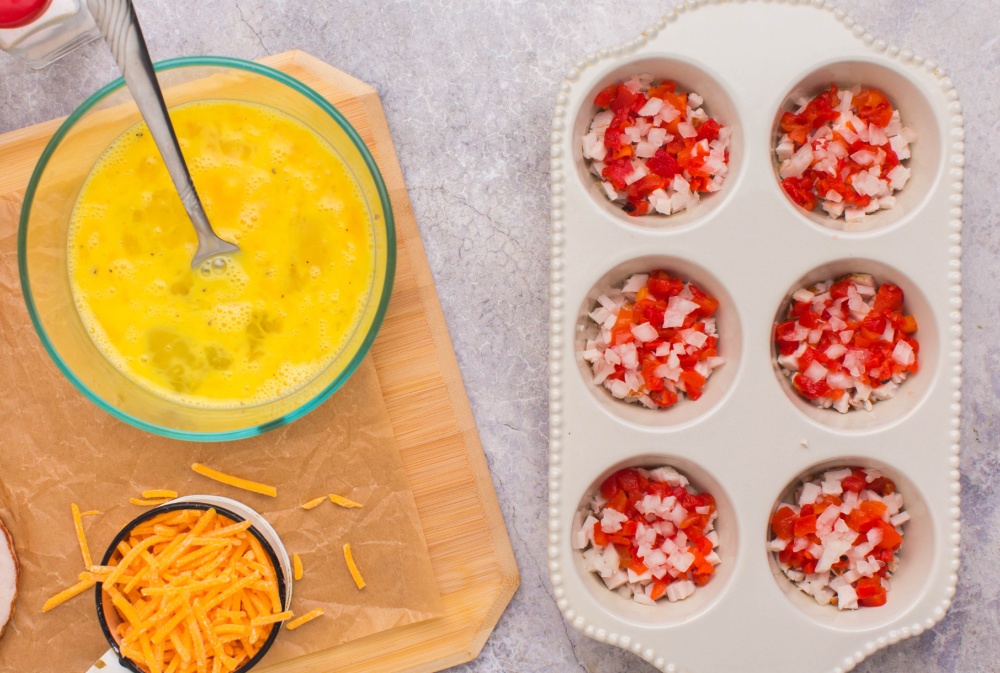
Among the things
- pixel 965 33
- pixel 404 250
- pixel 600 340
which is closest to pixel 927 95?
pixel 965 33

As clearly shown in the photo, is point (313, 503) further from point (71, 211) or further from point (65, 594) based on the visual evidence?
point (71, 211)

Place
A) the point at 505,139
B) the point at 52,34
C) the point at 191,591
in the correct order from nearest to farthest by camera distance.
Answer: the point at 191,591
the point at 52,34
the point at 505,139

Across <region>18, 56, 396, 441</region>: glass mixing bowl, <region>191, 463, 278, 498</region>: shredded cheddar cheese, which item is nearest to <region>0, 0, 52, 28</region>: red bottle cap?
<region>18, 56, 396, 441</region>: glass mixing bowl

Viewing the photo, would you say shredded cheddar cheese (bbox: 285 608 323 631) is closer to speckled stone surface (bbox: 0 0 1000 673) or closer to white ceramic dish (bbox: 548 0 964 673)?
speckled stone surface (bbox: 0 0 1000 673)

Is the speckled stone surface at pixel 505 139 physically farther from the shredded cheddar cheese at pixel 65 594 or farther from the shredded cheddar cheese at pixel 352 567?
the shredded cheddar cheese at pixel 65 594

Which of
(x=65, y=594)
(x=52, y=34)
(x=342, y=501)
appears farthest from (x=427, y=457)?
(x=52, y=34)
